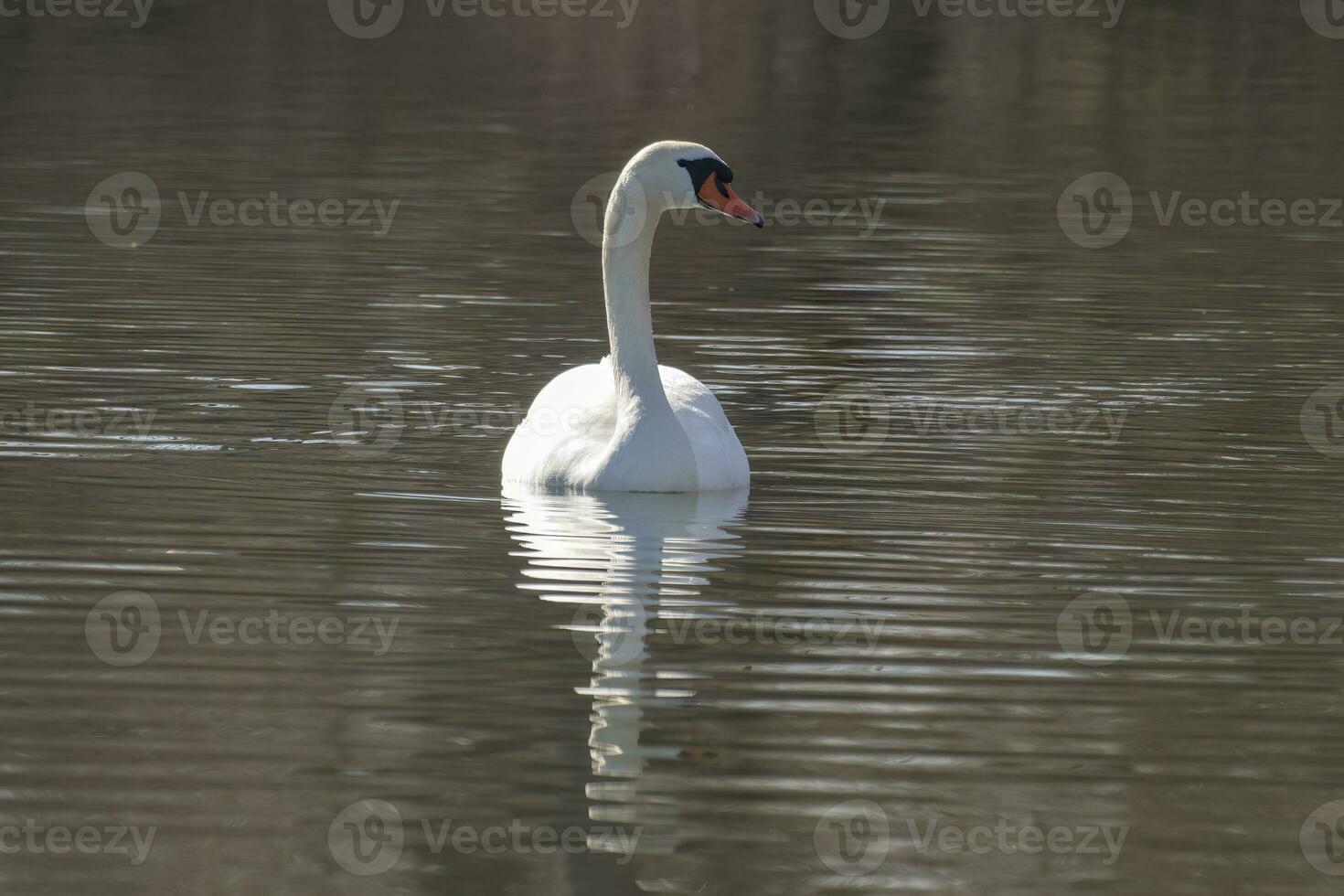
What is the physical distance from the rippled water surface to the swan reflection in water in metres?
0.03

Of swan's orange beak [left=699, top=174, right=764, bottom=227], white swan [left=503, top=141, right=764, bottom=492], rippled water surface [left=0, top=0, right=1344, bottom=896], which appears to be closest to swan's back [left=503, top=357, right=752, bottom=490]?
white swan [left=503, top=141, right=764, bottom=492]

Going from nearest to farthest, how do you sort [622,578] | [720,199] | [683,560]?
[622,578]
[683,560]
[720,199]

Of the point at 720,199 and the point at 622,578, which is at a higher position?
the point at 720,199

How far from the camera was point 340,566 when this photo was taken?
967 centimetres

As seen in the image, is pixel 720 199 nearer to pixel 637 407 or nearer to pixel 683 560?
pixel 637 407

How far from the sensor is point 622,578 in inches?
379

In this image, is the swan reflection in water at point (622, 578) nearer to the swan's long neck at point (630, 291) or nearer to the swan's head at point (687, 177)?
the swan's long neck at point (630, 291)

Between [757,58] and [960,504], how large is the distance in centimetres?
3446

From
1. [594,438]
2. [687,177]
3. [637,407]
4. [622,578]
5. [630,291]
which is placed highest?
[687,177]

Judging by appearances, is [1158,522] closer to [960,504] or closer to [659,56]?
[960,504]

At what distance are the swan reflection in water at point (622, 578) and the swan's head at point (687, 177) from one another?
4.56 ft

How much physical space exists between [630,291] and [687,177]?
653 mm

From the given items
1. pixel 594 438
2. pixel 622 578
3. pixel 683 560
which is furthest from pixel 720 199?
pixel 622 578

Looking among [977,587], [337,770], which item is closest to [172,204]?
[977,587]
